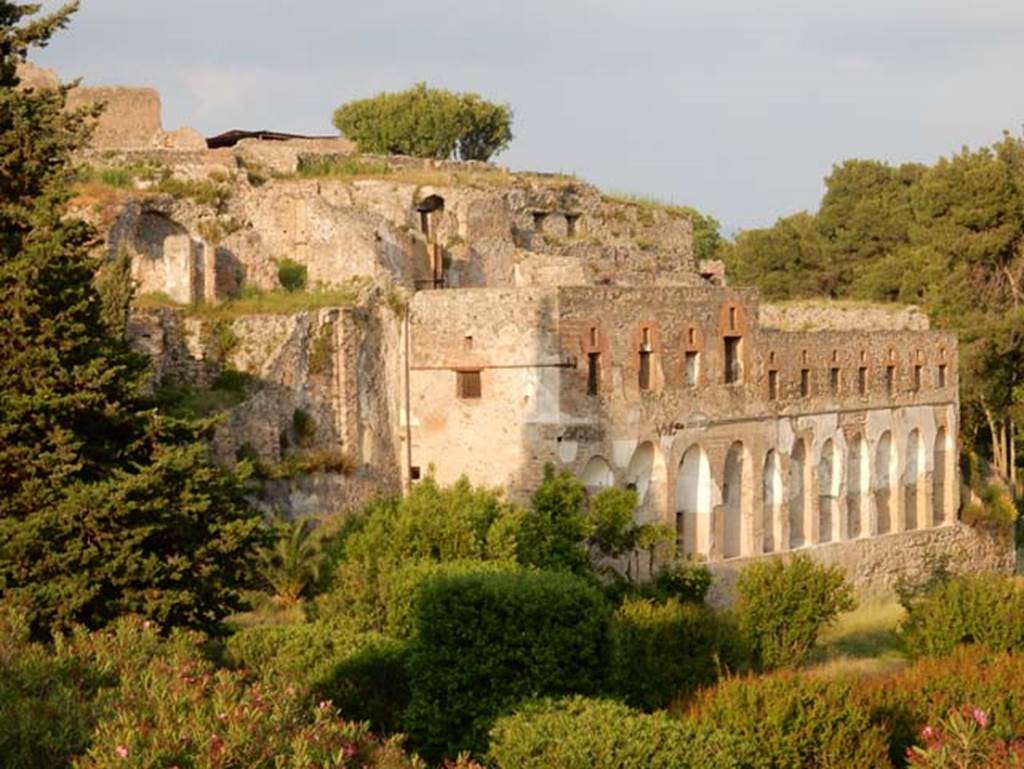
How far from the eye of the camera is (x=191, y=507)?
24656 millimetres

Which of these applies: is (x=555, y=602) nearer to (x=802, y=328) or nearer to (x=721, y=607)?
(x=721, y=607)

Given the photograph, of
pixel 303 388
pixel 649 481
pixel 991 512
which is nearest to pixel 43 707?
pixel 303 388

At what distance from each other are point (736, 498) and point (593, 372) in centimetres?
614

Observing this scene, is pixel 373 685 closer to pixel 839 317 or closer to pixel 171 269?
pixel 171 269

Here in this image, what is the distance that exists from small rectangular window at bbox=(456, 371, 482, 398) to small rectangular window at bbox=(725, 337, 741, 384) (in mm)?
6660

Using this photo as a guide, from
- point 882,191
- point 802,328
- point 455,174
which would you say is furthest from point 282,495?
point 882,191

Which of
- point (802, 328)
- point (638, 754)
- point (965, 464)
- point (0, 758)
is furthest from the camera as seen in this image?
point (965, 464)

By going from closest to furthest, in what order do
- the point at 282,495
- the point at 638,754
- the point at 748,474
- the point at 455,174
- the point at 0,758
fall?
the point at 0,758 < the point at 638,754 < the point at 282,495 < the point at 748,474 < the point at 455,174

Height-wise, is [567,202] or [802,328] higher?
[567,202]

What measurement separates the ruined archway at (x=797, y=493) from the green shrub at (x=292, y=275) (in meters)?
12.1

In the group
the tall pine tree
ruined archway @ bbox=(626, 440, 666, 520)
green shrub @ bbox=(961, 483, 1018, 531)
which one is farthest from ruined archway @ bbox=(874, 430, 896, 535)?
the tall pine tree

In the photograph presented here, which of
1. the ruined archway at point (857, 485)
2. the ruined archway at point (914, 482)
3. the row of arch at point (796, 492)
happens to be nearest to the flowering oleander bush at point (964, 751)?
the row of arch at point (796, 492)

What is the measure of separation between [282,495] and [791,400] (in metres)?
13.8

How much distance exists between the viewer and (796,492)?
44.8m
